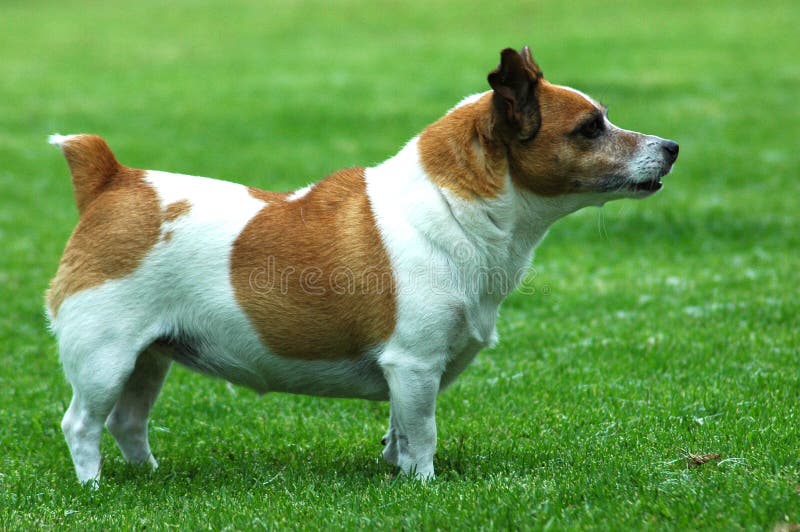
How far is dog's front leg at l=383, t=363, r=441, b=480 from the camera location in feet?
17.3

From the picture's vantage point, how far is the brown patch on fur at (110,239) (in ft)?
17.7

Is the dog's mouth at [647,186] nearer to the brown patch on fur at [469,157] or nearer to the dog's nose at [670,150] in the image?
the dog's nose at [670,150]

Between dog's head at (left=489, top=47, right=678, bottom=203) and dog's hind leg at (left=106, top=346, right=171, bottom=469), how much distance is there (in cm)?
236

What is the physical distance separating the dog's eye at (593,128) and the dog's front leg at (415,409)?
57.6 inches

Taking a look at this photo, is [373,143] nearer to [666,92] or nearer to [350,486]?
[666,92]

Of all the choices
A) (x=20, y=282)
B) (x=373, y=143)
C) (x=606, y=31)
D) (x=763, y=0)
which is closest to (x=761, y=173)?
(x=373, y=143)

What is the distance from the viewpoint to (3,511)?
5160mm

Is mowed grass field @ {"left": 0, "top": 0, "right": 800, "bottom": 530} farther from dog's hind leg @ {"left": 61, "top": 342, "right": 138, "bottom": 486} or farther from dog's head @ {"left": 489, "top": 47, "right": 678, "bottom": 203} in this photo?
dog's head @ {"left": 489, "top": 47, "right": 678, "bottom": 203}

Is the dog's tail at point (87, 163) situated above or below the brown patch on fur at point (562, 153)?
below

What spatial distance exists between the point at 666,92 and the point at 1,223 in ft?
42.0

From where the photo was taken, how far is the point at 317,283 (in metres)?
5.36

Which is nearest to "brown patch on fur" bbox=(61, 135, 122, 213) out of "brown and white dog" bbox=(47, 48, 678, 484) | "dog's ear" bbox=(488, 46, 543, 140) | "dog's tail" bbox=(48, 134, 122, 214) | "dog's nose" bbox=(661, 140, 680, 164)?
"dog's tail" bbox=(48, 134, 122, 214)

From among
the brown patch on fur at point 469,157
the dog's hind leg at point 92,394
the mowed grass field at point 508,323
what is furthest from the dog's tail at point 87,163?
the brown patch on fur at point 469,157

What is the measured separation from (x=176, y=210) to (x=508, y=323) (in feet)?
13.1
